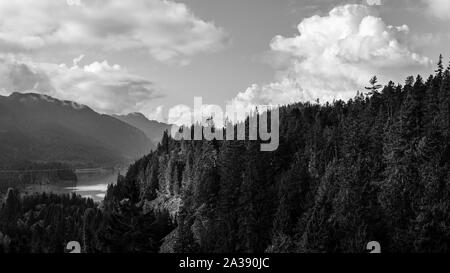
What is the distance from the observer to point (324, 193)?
8525 centimetres

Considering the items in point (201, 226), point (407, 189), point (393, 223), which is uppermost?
point (407, 189)

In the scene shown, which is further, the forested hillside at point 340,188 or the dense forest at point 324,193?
the forested hillside at point 340,188

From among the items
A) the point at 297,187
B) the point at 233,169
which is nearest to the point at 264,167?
the point at 233,169

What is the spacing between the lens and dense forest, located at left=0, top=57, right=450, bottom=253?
2479 inches

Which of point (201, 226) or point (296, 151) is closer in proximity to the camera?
point (201, 226)

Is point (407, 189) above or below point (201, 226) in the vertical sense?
above

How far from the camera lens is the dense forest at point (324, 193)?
2479 inches

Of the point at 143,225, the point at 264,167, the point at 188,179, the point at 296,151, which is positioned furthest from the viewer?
the point at 188,179

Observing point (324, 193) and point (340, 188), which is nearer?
point (340, 188)

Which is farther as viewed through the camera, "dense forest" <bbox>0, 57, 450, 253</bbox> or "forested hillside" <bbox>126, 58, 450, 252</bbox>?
"forested hillside" <bbox>126, 58, 450, 252</bbox>

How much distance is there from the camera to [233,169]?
4336 inches
